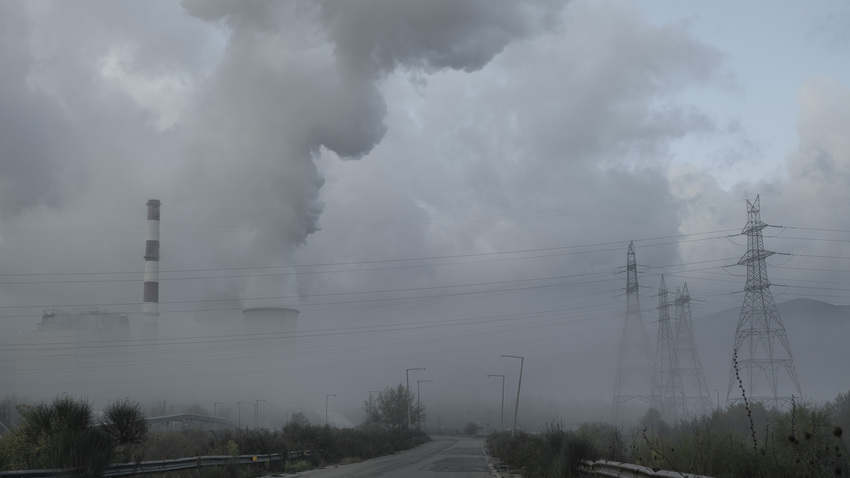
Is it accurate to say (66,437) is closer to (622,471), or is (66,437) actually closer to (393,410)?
(622,471)

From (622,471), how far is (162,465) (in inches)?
522

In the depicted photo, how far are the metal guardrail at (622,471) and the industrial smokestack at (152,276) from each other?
82.5m

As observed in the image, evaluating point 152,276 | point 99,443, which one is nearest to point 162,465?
point 99,443

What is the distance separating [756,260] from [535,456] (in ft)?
96.1

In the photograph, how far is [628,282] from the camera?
196 feet

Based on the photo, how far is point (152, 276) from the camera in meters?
90.8

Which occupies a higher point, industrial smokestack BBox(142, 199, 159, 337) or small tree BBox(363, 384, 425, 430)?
industrial smokestack BBox(142, 199, 159, 337)

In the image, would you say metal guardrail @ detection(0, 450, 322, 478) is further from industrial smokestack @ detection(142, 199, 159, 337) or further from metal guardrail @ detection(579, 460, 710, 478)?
industrial smokestack @ detection(142, 199, 159, 337)

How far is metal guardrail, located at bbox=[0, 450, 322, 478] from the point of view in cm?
1459

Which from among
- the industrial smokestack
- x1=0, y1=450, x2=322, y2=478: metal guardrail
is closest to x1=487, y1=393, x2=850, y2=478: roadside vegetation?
x1=0, y1=450, x2=322, y2=478: metal guardrail

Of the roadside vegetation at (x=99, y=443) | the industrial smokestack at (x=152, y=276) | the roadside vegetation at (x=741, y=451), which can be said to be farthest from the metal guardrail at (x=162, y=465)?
the industrial smokestack at (x=152, y=276)

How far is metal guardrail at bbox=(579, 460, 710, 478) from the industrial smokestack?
82.5 meters

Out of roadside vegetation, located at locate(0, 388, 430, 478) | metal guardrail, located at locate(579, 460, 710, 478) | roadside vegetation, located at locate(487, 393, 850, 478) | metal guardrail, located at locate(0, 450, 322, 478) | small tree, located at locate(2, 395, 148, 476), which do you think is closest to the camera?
roadside vegetation, located at locate(487, 393, 850, 478)

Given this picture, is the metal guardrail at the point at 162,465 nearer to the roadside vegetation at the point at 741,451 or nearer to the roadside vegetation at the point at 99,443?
the roadside vegetation at the point at 99,443
